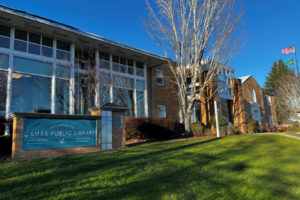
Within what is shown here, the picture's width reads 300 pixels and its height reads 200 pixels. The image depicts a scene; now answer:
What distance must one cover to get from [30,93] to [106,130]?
24.3 ft

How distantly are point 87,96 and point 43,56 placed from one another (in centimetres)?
394

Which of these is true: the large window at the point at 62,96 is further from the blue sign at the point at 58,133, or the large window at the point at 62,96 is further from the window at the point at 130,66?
the blue sign at the point at 58,133

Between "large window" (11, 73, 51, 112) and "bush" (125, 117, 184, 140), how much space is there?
217 inches

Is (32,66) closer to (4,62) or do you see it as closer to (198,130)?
(4,62)

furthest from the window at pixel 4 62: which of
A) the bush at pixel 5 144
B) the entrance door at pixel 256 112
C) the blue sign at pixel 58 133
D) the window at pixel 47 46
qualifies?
the entrance door at pixel 256 112

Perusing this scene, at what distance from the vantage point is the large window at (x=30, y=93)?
1266 centimetres

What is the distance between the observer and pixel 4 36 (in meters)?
13.0

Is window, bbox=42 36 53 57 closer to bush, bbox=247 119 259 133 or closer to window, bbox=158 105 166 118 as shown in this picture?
window, bbox=158 105 166 118

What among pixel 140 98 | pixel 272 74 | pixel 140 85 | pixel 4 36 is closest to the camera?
pixel 4 36

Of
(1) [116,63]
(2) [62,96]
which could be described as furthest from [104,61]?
(2) [62,96]

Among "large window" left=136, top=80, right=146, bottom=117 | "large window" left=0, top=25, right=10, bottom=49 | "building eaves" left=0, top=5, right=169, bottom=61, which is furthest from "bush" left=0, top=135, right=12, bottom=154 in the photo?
"large window" left=136, top=80, right=146, bottom=117

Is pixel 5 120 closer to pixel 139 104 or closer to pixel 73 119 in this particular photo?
pixel 73 119

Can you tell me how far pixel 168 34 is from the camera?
14.4 metres

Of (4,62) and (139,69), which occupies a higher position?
(139,69)
